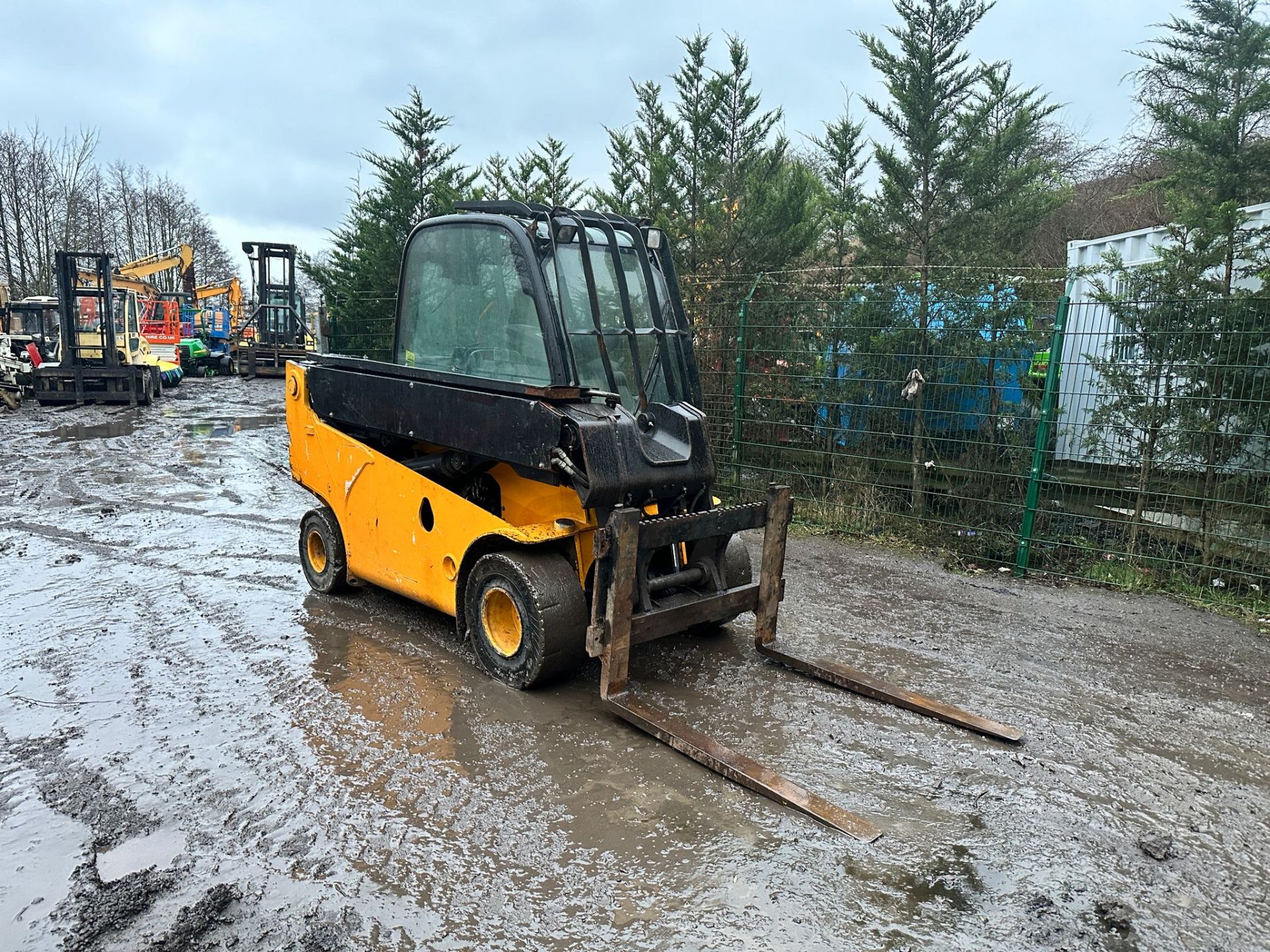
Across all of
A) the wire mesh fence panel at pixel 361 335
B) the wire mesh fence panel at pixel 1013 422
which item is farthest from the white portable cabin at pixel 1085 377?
the wire mesh fence panel at pixel 361 335

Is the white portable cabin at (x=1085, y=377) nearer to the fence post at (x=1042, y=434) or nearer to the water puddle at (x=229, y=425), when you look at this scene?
the fence post at (x=1042, y=434)

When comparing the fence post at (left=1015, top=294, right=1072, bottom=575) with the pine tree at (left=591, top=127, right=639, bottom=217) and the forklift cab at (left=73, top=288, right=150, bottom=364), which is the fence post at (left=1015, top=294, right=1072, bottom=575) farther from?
the forklift cab at (left=73, top=288, right=150, bottom=364)

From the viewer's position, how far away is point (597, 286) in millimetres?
4711

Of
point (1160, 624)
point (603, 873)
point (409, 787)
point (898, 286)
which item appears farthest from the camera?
point (898, 286)

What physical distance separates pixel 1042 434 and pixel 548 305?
4.41 meters

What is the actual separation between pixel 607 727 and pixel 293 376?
367cm

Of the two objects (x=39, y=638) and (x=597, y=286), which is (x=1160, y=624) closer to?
(x=597, y=286)

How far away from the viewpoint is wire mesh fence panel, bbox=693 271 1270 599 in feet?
20.3

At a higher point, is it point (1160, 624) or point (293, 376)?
point (293, 376)

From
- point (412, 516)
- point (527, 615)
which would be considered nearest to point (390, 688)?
point (527, 615)

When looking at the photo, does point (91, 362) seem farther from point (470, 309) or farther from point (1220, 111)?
point (1220, 111)

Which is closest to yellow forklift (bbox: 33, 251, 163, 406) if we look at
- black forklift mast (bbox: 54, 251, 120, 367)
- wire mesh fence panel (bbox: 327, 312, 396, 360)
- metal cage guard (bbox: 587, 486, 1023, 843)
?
black forklift mast (bbox: 54, 251, 120, 367)

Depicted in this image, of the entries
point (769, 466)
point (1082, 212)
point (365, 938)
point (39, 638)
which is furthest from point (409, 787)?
point (1082, 212)

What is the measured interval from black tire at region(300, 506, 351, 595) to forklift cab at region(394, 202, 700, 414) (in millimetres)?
1434
